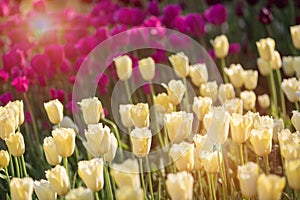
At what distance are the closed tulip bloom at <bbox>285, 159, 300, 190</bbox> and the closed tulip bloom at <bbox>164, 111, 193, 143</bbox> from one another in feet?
1.88

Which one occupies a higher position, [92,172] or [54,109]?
[54,109]

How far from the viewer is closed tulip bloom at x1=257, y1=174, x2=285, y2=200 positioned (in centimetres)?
163

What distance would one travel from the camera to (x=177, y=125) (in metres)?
2.28

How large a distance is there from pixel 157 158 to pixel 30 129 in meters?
1.02

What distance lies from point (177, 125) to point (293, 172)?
60 cm

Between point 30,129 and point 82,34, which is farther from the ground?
point 82,34

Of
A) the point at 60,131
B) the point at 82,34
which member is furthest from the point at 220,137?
the point at 82,34

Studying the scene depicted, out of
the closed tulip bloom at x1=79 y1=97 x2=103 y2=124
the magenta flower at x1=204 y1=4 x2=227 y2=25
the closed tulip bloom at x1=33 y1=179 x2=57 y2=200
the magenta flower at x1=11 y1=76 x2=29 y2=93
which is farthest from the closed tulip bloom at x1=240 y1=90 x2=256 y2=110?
the magenta flower at x1=204 y1=4 x2=227 y2=25

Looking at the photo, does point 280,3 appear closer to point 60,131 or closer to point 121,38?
point 121,38

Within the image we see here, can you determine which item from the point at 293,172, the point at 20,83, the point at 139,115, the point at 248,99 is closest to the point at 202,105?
the point at 139,115

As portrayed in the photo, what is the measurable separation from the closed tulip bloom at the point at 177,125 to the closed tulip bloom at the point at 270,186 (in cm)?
65

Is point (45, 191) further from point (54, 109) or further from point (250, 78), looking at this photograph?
point (250, 78)

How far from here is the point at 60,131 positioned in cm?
222

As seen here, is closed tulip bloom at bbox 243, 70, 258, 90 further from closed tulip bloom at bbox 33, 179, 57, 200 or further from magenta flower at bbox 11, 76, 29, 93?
closed tulip bloom at bbox 33, 179, 57, 200
